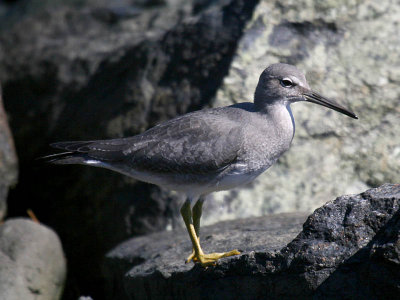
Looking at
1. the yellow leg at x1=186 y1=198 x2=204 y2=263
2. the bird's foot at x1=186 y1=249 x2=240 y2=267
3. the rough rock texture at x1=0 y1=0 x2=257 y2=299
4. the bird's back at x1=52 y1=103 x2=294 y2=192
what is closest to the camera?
the bird's foot at x1=186 y1=249 x2=240 y2=267

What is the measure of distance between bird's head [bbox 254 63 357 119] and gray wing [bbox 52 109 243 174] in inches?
20.1

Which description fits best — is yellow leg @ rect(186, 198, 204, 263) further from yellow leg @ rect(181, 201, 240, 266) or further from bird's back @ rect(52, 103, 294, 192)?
bird's back @ rect(52, 103, 294, 192)

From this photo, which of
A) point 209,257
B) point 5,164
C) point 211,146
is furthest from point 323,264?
point 5,164

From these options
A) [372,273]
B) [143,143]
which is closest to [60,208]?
[143,143]

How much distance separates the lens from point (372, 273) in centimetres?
461

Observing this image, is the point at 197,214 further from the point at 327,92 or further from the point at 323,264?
the point at 327,92

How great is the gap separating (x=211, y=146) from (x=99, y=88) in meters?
4.31

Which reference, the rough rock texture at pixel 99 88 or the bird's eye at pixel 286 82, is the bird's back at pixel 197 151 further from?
the rough rock texture at pixel 99 88

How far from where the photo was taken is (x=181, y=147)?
6750 mm

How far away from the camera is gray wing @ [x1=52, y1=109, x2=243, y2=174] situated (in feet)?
21.6

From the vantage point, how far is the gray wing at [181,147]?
6598 mm

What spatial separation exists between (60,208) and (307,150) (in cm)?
422

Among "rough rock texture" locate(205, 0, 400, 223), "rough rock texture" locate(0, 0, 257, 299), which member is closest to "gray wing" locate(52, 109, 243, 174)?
"rough rock texture" locate(0, 0, 257, 299)

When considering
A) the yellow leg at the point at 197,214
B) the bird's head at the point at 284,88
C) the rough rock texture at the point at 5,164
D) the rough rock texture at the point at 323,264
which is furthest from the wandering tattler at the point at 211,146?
the rough rock texture at the point at 5,164
